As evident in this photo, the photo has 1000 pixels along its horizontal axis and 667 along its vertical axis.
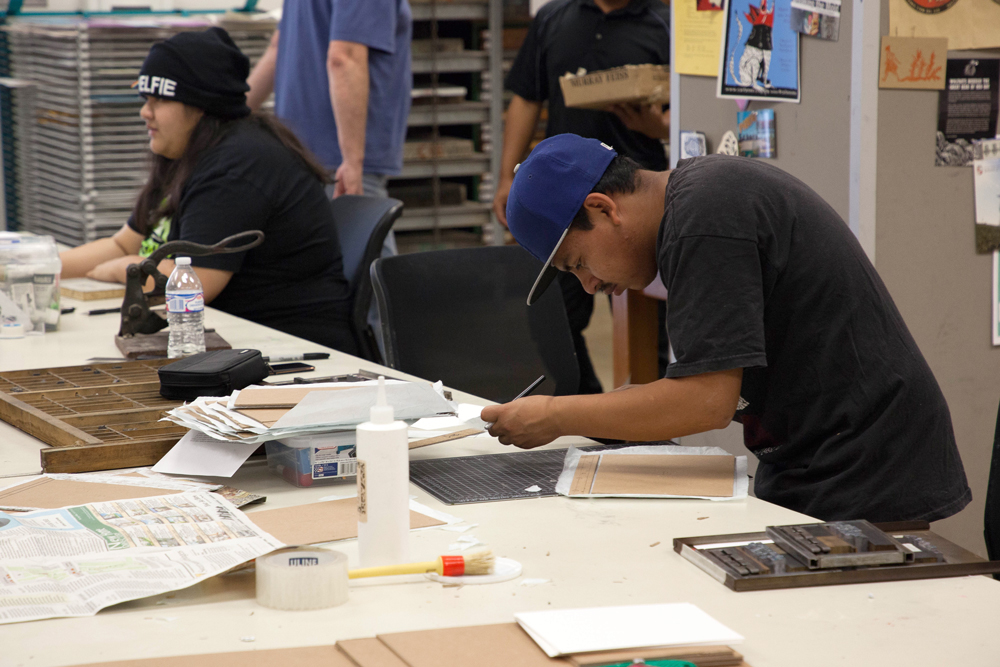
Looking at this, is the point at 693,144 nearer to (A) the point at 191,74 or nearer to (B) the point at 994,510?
(A) the point at 191,74

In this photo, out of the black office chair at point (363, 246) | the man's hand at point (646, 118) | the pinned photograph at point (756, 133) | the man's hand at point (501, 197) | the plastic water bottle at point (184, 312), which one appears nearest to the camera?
the plastic water bottle at point (184, 312)

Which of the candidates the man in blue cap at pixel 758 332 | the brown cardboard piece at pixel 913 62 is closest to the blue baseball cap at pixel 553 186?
the man in blue cap at pixel 758 332

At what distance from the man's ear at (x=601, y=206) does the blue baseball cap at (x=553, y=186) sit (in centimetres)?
1

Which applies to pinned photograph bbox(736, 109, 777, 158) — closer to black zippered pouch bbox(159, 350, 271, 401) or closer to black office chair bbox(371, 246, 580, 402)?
black office chair bbox(371, 246, 580, 402)

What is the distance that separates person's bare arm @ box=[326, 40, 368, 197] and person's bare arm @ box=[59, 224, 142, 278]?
781mm

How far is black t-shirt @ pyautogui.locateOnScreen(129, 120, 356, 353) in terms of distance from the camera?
9.45ft

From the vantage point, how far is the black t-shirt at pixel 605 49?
370 cm

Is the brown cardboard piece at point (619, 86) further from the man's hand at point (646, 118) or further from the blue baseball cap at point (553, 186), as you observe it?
the blue baseball cap at point (553, 186)

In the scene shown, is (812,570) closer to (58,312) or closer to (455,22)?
(58,312)

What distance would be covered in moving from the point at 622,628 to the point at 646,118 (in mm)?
2750

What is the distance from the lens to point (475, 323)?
101 inches

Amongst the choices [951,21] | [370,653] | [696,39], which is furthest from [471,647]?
[696,39]

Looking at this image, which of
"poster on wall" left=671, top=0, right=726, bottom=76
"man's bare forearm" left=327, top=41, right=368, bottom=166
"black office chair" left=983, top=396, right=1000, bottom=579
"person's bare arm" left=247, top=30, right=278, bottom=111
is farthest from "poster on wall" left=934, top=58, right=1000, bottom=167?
"person's bare arm" left=247, top=30, right=278, bottom=111

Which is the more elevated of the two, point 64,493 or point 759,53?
point 759,53
